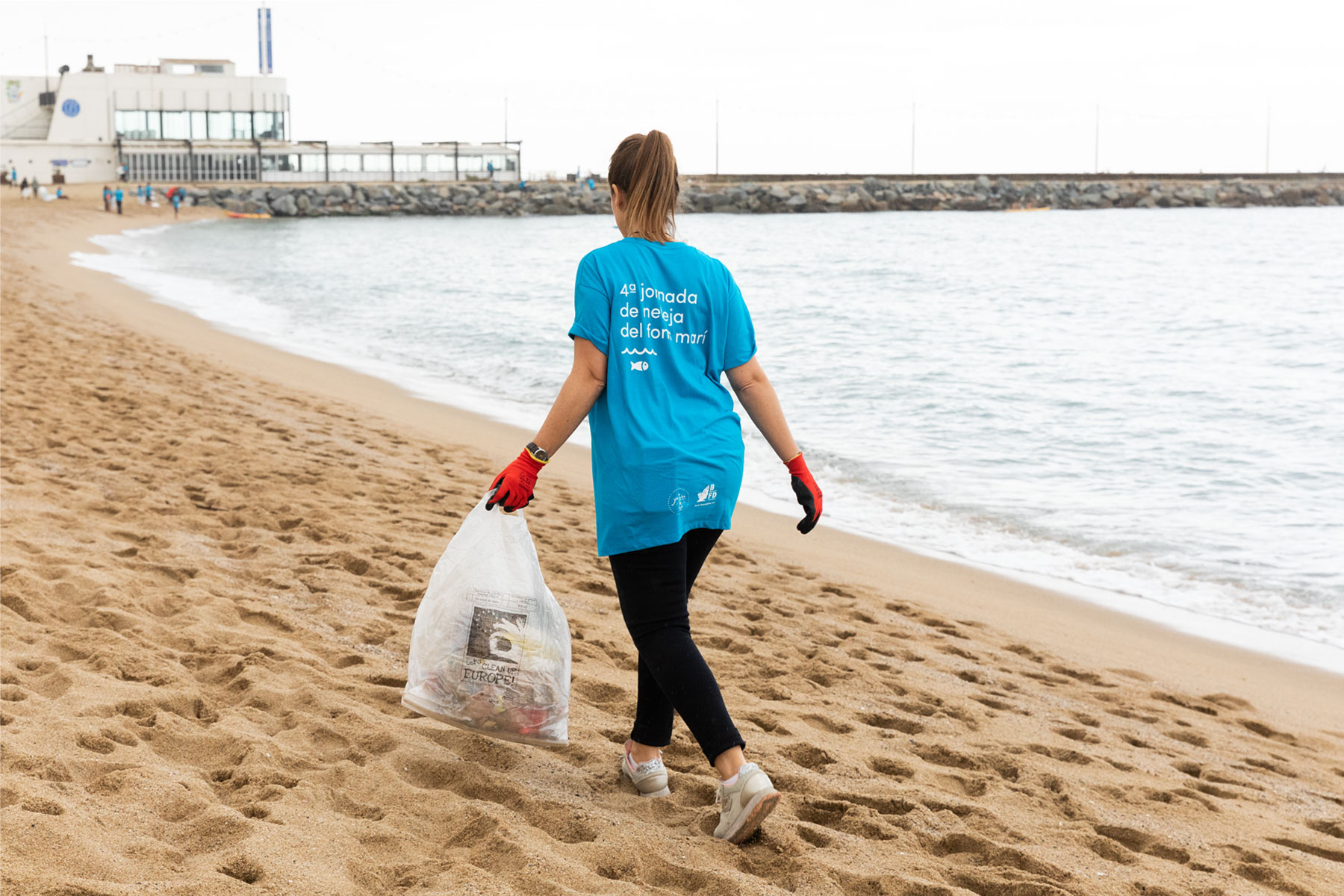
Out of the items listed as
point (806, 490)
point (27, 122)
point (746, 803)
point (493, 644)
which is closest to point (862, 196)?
point (27, 122)

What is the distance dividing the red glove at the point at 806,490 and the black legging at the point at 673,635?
292 millimetres

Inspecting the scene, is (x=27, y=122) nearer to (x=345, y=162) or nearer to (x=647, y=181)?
(x=345, y=162)

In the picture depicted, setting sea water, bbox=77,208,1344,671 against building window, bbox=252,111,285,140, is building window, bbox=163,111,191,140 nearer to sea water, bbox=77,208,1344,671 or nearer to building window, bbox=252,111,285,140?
building window, bbox=252,111,285,140

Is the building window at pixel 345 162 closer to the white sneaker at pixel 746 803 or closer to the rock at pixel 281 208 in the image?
the rock at pixel 281 208

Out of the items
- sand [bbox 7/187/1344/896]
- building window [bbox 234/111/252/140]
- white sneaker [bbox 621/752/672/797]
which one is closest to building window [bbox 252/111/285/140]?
building window [bbox 234/111/252/140]

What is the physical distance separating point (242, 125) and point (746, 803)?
2817 inches

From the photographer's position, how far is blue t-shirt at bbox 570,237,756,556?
2477 millimetres

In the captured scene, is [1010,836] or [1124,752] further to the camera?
[1124,752]

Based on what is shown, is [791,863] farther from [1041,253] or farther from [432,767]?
[1041,253]

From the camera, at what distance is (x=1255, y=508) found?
7730 mm

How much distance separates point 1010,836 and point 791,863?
65 centimetres

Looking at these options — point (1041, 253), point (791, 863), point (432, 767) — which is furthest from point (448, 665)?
point (1041, 253)

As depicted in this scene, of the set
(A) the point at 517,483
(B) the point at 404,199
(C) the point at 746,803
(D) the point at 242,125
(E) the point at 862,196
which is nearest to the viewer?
(C) the point at 746,803

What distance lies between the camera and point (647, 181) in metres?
2.54
